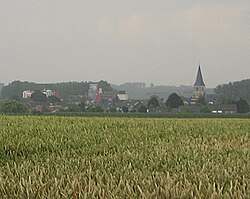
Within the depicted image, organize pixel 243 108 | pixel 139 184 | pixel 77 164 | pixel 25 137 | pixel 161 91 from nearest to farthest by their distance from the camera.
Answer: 1. pixel 139 184
2. pixel 77 164
3. pixel 25 137
4. pixel 243 108
5. pixel 161 91

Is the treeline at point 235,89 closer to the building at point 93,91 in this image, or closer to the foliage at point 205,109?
the building at point 93,91

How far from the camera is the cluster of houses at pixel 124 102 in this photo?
265ft

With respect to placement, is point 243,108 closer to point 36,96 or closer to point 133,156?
point 36,96

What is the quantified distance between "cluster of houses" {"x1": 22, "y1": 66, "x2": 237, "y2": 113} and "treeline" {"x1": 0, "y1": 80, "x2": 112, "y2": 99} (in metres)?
1.74

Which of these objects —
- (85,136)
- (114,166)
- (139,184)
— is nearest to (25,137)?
(85,136)

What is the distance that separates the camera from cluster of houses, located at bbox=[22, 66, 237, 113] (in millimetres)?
80875

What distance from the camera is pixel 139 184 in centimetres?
393

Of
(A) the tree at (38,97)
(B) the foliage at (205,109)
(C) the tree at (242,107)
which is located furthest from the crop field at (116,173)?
(A) the tree at (38,97)

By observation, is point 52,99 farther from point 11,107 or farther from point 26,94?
point 11,107

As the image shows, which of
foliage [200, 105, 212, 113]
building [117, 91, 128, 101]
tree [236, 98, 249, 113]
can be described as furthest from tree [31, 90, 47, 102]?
tree [236, 98, 249, 113]

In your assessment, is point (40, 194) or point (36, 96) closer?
point (40, 194)

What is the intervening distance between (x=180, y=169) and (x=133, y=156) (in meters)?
1.25

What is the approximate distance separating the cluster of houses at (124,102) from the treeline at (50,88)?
68.3 inches

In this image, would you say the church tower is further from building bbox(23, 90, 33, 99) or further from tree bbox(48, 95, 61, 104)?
building bbox(23, 90, 33, 99)
